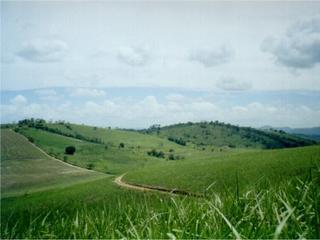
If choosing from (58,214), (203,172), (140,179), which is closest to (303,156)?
(203,172)

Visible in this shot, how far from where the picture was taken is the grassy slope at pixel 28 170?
119 m

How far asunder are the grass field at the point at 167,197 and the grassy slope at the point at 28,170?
561 millimetres

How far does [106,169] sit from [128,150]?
37.4 meters

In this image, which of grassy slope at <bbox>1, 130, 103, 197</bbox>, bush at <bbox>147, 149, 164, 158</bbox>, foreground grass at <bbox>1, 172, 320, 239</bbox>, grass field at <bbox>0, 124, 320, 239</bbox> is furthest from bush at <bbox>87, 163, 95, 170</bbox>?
foreground grass at <bbox>1, 172, 320, 239</bbox>

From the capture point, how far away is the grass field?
321 cm

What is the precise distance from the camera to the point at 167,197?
502cm

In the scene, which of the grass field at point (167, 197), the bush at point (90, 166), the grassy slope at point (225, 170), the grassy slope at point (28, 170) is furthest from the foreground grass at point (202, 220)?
the bush at point (90, 166)

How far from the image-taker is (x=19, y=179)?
420 feet

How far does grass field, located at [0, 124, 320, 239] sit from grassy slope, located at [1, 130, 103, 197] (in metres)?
0.56

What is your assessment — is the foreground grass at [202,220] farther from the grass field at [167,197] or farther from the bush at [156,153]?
the bush at [156,153]

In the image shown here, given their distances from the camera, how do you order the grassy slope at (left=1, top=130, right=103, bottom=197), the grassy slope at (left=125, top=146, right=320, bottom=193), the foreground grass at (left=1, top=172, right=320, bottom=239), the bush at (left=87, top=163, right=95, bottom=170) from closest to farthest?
the foreground grass at (left=1, top=172, right=320, bottom=239), the grassy slope at (left=125, top=146, right=320, bottom=193), the grassy slope at (left=1, top=130, right=103, bottom=197), the bush at (left=87, top=163, right=95, bottom=170)

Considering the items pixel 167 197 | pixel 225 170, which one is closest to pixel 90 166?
pixel 225 170

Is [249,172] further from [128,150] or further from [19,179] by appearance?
[128,150]

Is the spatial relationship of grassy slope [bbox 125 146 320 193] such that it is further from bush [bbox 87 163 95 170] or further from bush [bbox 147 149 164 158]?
bush [bbox 147 149 164 158]
